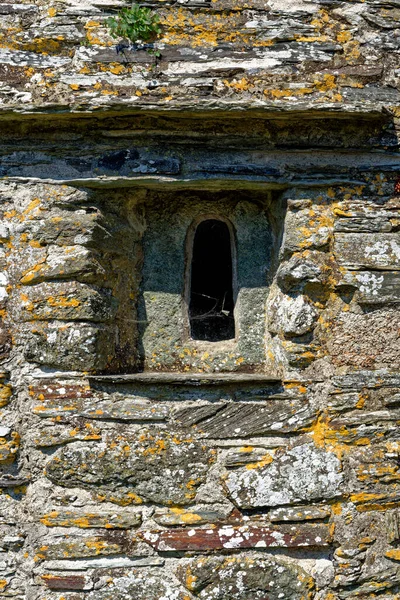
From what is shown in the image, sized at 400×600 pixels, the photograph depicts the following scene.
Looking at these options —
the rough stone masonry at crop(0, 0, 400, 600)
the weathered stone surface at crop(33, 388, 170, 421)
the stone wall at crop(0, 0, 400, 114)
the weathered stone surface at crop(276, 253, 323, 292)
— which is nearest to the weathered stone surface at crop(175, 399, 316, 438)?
the rough stone masonry at crop(0, 0, 400, 600)

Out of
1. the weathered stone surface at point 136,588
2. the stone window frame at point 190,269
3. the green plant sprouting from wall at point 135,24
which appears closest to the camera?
the weathered stone surface at point 136,588

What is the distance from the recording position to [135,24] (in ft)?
10.2

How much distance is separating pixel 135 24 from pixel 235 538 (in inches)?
96.3

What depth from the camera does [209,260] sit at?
11.6 ft

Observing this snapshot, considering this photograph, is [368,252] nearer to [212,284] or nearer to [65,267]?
[212,284]

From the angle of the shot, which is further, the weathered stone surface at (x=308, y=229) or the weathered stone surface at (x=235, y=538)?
the weathered stone surface at (x=308, y=229)

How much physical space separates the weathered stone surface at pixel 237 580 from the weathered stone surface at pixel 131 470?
317mm

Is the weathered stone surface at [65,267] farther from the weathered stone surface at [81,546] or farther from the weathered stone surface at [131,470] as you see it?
the weathered stone surface at [81,546]

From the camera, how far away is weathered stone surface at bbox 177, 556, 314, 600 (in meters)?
2.99

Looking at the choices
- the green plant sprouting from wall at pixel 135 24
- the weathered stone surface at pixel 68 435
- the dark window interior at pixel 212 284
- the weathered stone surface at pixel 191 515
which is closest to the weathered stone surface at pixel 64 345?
the weathered stone surface at pixel 68 435

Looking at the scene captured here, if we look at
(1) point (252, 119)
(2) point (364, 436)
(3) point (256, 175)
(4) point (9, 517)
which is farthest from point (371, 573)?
(1) point (252, 119)

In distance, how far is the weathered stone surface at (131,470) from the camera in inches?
120

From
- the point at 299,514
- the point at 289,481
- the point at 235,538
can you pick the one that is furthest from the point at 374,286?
the point at 235,538

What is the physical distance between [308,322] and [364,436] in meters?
0.59
